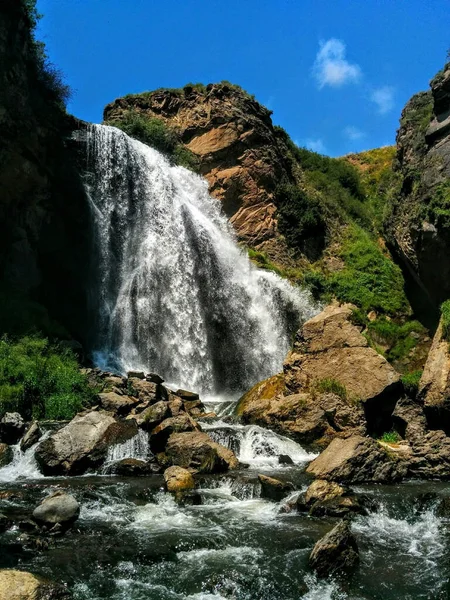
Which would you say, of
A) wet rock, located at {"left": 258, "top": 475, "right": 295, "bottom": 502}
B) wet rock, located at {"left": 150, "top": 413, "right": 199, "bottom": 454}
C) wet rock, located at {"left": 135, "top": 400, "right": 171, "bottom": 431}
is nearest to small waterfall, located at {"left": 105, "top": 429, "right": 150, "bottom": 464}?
wet rock, located at {"left": 150, "top": 413, "right": 199, "bottom": 454}

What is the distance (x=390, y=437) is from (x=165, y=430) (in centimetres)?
674

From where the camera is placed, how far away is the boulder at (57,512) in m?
8.58

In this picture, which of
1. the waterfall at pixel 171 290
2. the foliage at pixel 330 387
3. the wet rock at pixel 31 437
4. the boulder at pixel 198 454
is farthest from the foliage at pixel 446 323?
the wet rock at pixel 31 437

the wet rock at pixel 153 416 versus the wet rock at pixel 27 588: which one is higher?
the wet rock at pixel 153 416

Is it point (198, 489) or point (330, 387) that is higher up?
point (330, 387)

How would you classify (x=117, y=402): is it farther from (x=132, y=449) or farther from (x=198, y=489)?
(x=198, y=489)

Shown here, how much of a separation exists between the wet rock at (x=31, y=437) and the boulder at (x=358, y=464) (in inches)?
265

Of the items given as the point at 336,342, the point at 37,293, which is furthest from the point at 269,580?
the point at 37,293

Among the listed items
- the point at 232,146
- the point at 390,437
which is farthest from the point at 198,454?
the point at 232,146

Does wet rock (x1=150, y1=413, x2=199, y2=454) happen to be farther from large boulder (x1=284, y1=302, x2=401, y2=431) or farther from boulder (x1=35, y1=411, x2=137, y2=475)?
large boulder (x1=284, y1=302, x2=401, y2=431)

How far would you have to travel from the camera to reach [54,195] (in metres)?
25.1

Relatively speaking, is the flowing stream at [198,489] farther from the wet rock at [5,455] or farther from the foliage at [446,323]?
the foliage at [446,323]

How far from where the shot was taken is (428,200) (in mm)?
20875

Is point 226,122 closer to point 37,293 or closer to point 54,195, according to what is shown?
point 54,195
